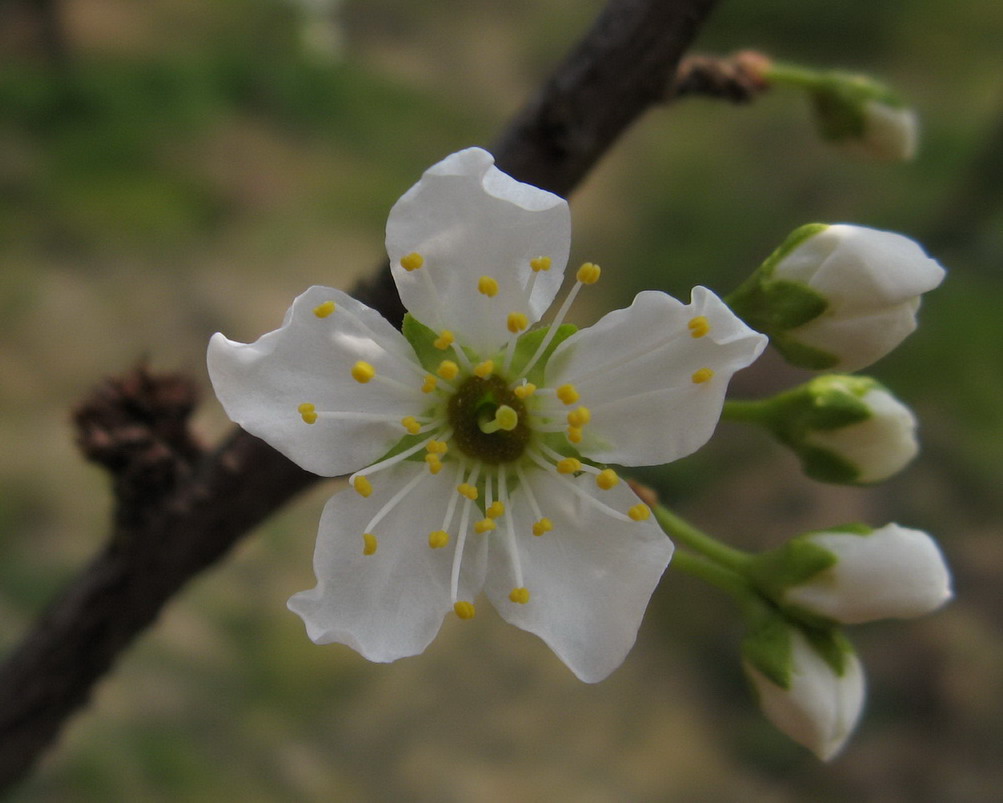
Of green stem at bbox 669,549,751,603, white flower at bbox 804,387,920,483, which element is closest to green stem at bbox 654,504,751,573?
green stem at bbox 669,549,751,603

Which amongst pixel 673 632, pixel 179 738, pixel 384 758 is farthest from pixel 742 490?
pixel 179 738

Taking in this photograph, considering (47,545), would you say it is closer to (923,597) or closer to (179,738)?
(179,738)

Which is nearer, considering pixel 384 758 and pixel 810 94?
pixel 810 94

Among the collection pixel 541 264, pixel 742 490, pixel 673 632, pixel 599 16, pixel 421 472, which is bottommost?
pixel 673 632

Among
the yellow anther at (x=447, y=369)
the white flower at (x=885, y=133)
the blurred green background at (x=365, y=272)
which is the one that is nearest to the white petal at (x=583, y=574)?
the yellow anther at (x=447, y=369)

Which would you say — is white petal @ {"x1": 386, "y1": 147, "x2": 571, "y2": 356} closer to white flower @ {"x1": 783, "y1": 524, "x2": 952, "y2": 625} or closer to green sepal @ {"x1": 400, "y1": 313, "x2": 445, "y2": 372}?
green sepal @ {"x1": 400, "y1": 313, "x2": 445, "y2": 372}

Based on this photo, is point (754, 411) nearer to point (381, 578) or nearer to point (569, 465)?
point (569, 465)
